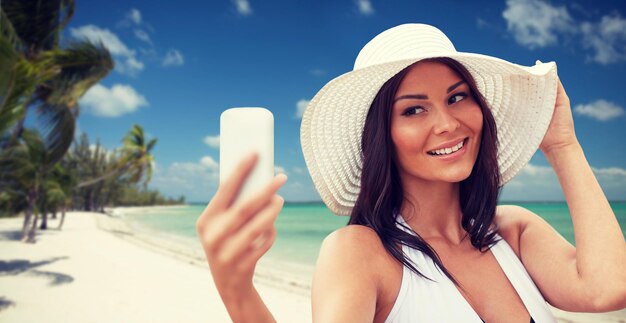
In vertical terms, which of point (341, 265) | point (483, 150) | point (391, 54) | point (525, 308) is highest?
point (391, 54)

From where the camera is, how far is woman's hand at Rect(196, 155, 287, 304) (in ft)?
2.13

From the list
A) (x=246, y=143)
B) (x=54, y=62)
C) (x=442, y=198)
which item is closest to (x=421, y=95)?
(x=442, y=198)

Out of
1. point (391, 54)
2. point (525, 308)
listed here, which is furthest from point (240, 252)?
point (525, 308)

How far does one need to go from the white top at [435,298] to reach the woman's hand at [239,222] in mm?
764

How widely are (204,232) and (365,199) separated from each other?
947 millimetres

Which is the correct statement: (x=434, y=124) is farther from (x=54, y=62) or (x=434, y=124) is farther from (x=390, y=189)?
(x=54, y=62)

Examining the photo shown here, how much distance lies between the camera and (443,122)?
1427 mm

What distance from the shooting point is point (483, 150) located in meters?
1.69

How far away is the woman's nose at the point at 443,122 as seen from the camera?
1415 mm

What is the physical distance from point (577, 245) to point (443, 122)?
656 millimetres

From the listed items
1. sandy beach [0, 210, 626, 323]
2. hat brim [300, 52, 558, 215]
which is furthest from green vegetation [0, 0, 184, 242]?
hat brim [300, 52, 558, 215]

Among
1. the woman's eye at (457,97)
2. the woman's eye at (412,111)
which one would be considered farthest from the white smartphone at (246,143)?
the woman's eye at (457,97)

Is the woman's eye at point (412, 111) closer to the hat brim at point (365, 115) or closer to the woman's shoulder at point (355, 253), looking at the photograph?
the hat brim at point (365, 115)

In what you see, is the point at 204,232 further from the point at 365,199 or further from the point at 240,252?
the point at 365,199
